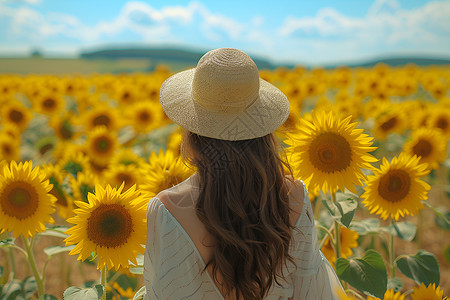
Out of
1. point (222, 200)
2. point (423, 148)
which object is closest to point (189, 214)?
point (222, 200)

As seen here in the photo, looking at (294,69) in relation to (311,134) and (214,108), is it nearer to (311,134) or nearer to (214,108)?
(311,134)

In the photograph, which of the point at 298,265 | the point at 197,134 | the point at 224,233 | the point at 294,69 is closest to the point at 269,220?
the point at 224,233

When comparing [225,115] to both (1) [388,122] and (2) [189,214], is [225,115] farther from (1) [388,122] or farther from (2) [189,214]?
(1) [388,122]

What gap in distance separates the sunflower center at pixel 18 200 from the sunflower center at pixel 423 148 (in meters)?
2.81

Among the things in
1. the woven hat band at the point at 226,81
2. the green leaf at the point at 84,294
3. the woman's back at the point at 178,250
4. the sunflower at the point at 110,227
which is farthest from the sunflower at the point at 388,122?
the green leaf at the point at 84,294

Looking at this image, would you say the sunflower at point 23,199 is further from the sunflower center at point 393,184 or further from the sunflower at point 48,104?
the sunflower at point 48,104

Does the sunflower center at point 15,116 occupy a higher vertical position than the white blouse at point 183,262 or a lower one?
lower

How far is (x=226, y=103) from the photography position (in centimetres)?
143

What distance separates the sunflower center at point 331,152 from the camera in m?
2.01

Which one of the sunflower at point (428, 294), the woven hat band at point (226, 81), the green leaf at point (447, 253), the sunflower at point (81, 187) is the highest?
the woven hat band at point (226, 81)

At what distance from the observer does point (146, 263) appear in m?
1.54

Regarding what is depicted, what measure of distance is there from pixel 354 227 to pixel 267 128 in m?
1.03

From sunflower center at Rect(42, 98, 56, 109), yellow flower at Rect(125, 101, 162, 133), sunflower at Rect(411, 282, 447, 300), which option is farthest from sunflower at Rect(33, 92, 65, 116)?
sunflower at Rect(411, 282, 447, 300)

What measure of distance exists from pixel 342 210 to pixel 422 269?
0.75 m
